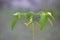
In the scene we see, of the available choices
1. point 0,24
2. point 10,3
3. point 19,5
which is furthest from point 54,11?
point 0,24

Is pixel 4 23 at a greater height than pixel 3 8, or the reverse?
pixel 3 8

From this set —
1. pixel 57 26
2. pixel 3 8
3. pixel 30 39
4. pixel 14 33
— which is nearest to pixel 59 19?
pixel 57 26

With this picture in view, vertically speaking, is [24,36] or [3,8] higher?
[3,8]

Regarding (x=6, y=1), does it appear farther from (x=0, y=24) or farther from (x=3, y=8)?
(x=0, y=24)

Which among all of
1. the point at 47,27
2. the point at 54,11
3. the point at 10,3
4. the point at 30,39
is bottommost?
the point at 30,39

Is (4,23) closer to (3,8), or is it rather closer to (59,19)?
(3,8)

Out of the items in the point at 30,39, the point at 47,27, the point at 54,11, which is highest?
the point at 54,11
